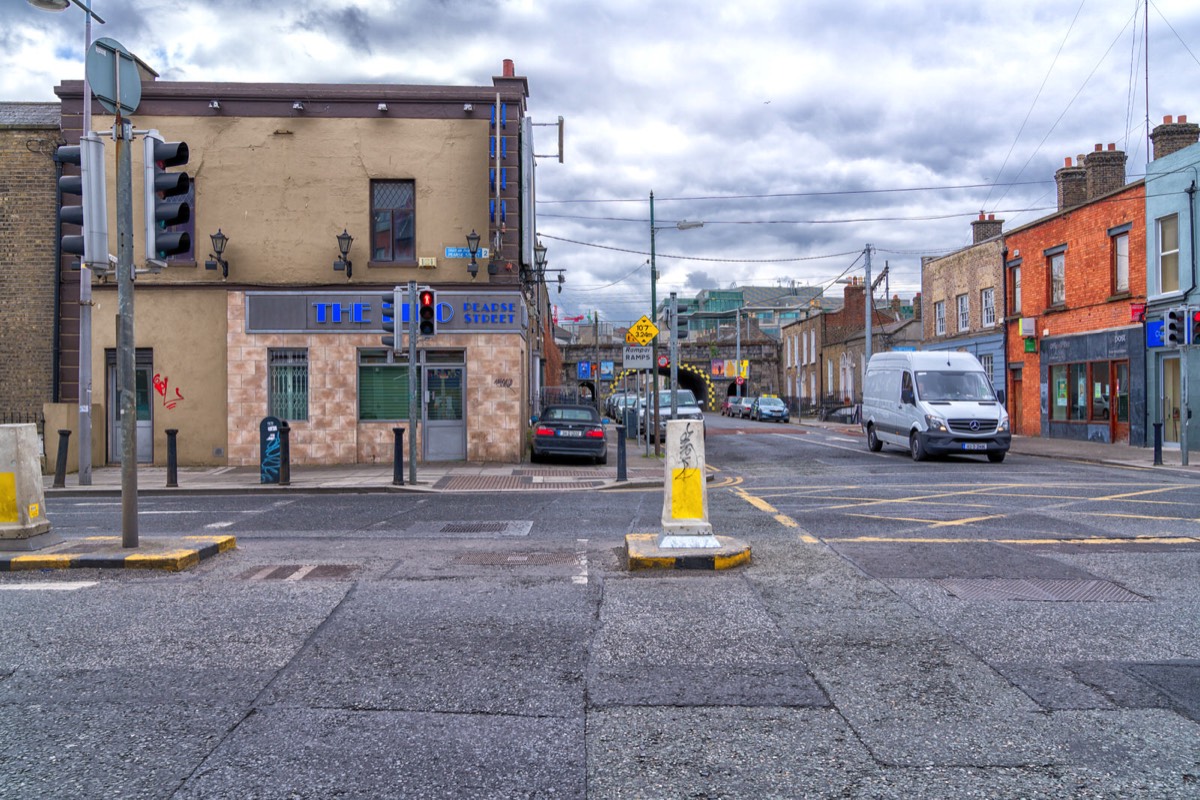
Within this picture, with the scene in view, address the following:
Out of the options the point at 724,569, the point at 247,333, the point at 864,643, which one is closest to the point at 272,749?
the point at 864,643

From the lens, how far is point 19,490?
26.7ft

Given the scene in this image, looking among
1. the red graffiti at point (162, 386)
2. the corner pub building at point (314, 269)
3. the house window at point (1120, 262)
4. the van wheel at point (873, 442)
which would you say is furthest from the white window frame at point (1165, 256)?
the red graffiti at point (162, 386)

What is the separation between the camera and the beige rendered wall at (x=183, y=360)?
63.8ft

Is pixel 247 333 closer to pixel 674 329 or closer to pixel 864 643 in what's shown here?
pixel 674 329

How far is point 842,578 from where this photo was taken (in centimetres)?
734

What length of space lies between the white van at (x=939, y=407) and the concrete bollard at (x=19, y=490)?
55.7ft

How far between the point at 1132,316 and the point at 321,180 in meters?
21.0

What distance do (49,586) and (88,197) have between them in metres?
3.47

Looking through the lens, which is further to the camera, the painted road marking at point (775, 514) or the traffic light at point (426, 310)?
the traffic light at point (426, 310)

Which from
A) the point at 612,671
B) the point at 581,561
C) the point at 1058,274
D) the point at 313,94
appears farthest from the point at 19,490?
the point at 1058,274

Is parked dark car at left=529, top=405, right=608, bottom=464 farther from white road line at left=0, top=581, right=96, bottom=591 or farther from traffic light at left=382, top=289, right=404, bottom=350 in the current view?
white road line at left=0, top=581, right=96, bottom=591

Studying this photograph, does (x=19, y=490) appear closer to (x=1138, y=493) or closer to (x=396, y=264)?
(x=396, y=264)

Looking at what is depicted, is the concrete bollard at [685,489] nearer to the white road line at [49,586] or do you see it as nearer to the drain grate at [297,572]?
the drain grate at [297,572]

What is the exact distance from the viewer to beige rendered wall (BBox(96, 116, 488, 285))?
19.4 meters
